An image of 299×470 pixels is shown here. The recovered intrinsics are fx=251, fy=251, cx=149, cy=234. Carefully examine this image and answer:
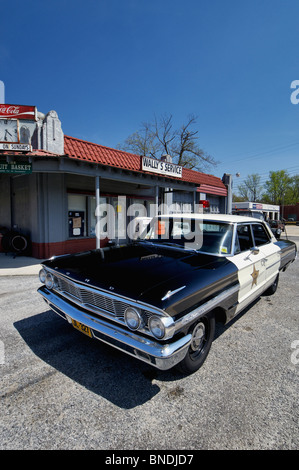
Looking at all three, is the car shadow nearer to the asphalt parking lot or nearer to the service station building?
the asphalt parking lot

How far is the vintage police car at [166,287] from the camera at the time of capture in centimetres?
214

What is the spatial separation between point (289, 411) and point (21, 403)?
229cm

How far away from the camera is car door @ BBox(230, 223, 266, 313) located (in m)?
3.34

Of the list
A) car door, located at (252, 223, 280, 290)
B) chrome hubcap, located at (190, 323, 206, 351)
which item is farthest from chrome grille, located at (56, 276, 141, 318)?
car door, located at (252, 223, 280, 290)

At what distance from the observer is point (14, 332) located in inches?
135

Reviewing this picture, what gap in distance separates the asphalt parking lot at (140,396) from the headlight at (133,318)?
2.15 ft

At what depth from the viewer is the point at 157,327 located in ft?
6.82

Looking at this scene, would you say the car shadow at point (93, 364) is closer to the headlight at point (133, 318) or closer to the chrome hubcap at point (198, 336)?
the chrome hubcap at point (198, 336)

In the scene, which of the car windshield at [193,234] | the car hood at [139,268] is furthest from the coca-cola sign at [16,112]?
the car hood at [139,268]

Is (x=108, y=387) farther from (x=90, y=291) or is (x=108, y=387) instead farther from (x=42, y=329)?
(x=42, y=329)

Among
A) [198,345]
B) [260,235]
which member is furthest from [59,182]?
[198,345]

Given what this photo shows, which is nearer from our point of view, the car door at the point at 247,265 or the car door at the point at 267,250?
the car door at the point at 247,265

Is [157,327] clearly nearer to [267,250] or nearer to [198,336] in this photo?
[198,336]
